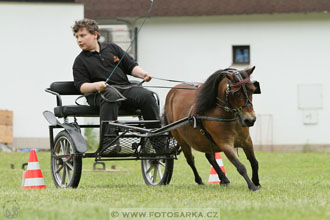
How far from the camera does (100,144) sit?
8523 mm

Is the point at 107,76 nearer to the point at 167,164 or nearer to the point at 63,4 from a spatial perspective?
the point at 167,164

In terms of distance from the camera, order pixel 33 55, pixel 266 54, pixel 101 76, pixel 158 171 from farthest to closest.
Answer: pixel 266 54 → pixel 33 55 → pixel 158 171 → pixel 101 76

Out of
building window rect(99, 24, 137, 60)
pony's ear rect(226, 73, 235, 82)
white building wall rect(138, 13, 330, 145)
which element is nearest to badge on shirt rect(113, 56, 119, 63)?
pony's ear rect(226, 73, 235, 82)

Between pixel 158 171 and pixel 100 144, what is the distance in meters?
1.28

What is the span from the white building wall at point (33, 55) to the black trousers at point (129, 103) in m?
16.1

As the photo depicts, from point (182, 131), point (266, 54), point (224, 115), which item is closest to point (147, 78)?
point (182, 131)

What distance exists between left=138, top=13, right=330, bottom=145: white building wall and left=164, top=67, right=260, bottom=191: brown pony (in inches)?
712

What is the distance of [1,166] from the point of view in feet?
55.2

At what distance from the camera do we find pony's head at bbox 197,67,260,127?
7645 millimetres

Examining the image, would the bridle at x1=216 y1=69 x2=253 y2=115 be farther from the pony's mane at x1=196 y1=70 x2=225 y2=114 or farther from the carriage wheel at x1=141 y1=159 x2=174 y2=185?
the carriage wheel at x1=141 y1=159 x2=174 y2=185

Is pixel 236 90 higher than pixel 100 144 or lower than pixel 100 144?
higher

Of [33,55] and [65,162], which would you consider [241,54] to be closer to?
[33,55]

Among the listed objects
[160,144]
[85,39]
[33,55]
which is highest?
[33,55]

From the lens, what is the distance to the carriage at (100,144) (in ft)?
27.9
